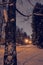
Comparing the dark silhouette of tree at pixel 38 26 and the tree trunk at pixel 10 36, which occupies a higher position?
the tree trunk at pixel 10 36

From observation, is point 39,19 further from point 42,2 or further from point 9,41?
point 9,41

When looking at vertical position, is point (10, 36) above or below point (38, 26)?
above

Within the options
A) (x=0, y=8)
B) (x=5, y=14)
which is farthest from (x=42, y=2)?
(x=5, y=14)

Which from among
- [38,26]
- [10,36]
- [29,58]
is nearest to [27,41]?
[38,26]

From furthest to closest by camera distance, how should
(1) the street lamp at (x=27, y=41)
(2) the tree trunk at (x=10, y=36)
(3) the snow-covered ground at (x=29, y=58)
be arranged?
(1) the street lamp at (x=27, y=41)
(3) the snow-covered ground at (x=29, y=58)
(2) the tree trunk at (x=10, y=36)

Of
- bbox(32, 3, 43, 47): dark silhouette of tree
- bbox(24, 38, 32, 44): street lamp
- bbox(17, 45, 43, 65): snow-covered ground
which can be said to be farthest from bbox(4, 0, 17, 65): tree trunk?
bbox(24, 38, 32, 44): street lamp

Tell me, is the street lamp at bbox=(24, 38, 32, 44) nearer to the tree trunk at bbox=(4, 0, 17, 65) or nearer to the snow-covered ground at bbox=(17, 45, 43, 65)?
the snow-covered ground at bbox=(17, 45, 43, 65)

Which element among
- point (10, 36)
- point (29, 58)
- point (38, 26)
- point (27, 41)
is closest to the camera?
point (10, 36)

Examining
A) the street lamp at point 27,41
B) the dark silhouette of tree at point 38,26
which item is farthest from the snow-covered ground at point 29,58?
the street lamp at point 27,41

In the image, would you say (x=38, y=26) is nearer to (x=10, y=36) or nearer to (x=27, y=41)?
(x=27, y=41)

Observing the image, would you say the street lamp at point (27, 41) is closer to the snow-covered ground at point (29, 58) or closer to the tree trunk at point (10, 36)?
the snow-covered ground at point (29, 58)

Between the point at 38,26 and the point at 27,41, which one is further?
the point at 27,41

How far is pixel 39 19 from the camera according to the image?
11.0 m

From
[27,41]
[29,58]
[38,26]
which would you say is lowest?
[27,41]
